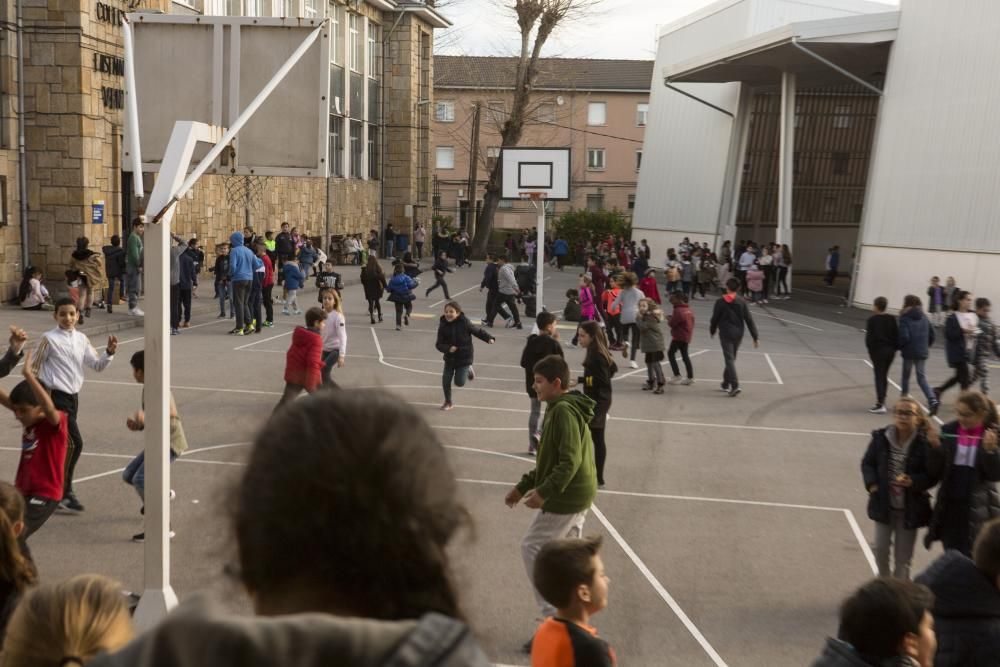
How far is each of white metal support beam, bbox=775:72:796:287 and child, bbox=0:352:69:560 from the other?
110 feet

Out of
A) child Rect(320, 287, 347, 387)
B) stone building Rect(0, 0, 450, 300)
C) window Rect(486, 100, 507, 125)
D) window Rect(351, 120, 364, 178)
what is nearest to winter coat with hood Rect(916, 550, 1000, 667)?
child Rect(320, 287, 347, 387)

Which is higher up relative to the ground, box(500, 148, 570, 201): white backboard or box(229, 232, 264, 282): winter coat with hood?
box(500, 148, 570, 201): white backboard

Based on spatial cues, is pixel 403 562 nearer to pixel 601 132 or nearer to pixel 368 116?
pixel 368 116

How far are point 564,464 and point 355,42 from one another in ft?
150

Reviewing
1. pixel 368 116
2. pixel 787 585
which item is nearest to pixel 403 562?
pixel 787 585

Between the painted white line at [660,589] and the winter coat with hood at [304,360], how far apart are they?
3.81 meters

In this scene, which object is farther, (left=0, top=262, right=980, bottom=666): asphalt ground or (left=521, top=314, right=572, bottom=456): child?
(left=521, top=314, right=572, bottom=456): child

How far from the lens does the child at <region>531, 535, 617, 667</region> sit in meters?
4.91

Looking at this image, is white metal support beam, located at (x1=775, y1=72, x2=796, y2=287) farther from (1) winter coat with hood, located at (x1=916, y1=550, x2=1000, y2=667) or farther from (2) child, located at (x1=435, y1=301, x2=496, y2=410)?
(1) winter coat with hood, located at (x1=916, y1=550, x2=1000, y2=667)

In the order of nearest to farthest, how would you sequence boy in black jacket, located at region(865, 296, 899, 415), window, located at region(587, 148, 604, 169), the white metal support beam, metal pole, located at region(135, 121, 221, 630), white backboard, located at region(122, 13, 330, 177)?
metal pole, located at region(135, 121, 221, 630) < white backboard, located at region(122, 13, 330, 177) < boy in black jacket, located at region(865, 296, 899, 415) < the white metal support beam < window, located at region(587, 148, 604, 169)

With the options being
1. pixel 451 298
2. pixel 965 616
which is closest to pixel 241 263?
pixel 451 298

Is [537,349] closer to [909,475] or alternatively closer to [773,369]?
[909,475]

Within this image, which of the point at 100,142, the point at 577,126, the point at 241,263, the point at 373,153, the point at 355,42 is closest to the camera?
the point at 241,263

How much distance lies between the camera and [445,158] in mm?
82562
